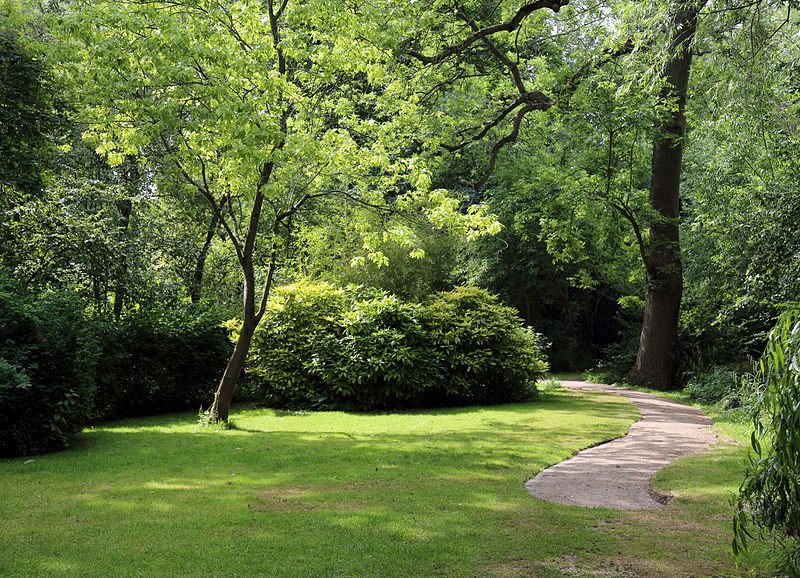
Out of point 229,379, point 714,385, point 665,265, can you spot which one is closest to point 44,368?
point 229,379

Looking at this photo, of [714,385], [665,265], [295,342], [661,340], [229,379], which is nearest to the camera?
[229,379]

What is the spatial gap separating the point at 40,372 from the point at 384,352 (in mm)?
6587

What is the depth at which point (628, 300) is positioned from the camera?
21.2 metres

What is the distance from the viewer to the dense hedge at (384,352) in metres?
13.8

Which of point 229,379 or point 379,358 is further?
point 379,358

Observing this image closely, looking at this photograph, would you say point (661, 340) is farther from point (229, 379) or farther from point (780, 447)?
point (780, 447)

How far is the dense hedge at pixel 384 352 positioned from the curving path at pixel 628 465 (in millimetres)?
3308

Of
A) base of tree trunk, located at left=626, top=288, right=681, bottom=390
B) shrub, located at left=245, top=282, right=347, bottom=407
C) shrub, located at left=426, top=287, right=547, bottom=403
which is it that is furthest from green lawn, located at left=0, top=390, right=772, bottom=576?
base of tree trunk, located at left=626, top=288, right=681, bottom=390

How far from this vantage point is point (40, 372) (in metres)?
8.59

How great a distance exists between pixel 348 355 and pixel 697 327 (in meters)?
9.55

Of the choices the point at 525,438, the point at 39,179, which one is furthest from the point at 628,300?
the point at 39,179

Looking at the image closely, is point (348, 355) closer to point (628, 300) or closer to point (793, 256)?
point (793, 256)

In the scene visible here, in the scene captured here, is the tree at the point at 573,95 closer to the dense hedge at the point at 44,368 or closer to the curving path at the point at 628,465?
the curving path at the point at 628,465

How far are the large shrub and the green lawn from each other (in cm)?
44
